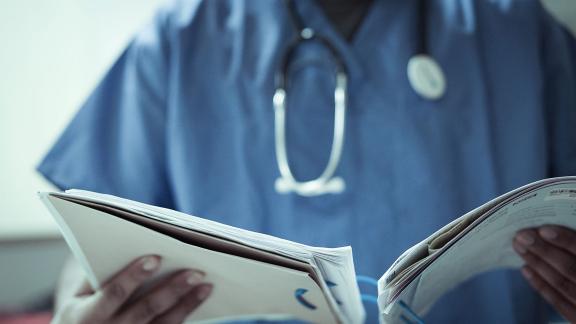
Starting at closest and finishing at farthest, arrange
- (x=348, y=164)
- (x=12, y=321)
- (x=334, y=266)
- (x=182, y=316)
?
(x=334, y=266), (x=182, y=316), (x=348, y=164), (x=12, y=321)

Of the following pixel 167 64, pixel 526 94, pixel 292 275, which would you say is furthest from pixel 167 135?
pixel 526 94

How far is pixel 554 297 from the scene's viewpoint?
56cm

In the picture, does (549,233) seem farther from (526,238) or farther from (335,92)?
(335,92)

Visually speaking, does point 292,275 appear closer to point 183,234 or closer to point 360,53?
point 183,234

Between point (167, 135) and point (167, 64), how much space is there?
0.11m

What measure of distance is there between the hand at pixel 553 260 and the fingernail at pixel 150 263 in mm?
362

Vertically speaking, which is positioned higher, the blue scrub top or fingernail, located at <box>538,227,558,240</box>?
the blue scrub top

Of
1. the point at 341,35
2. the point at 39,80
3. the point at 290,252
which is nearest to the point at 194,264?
the point at 290,252

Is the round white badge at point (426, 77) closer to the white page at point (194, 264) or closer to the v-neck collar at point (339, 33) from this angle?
the v-neck collar at point (339, 33)

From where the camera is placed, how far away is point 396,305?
478 mm

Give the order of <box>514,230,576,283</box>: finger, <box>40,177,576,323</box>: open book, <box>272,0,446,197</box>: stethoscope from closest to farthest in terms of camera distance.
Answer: <box>40,177,576,323</box>: open book
<box>514,230,576,283</box>: finger
<box>272,0,446,197</box>: stethoscope

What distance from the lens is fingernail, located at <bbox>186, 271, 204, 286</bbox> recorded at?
1.68 ft

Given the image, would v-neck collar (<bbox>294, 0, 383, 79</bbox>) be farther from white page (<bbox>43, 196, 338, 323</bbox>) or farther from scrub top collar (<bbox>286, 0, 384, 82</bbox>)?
white page (<bbox>43, 196, 338, 323</bbox>)

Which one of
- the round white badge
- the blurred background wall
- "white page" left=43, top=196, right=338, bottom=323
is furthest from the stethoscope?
the blurred background wall
